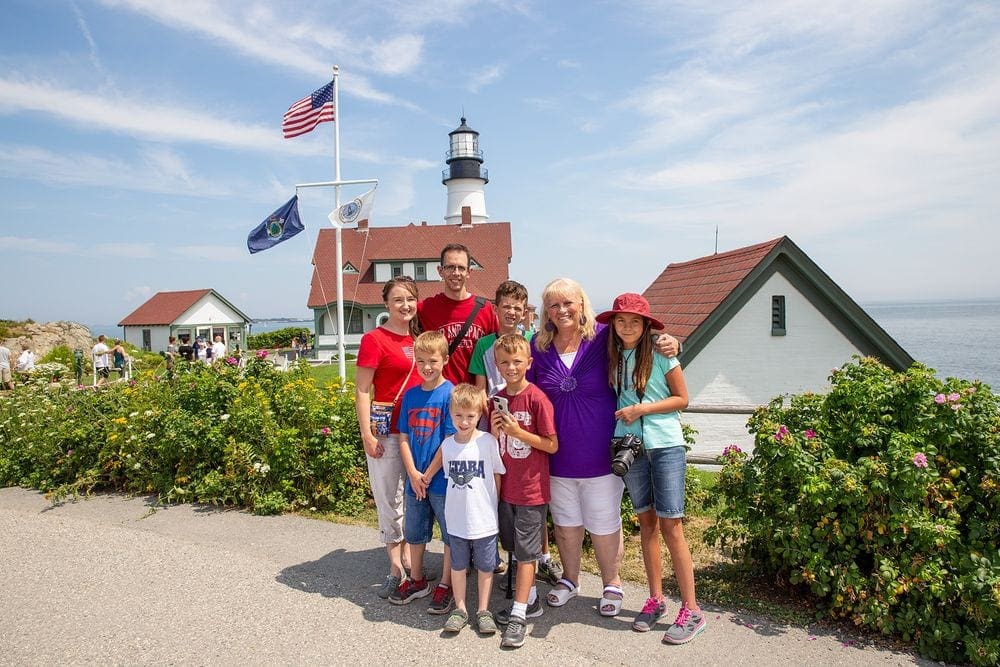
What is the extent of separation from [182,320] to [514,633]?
136 ft

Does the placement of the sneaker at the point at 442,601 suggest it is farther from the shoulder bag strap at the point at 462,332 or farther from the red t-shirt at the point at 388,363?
the shoulder bag strap at the point at 462,332

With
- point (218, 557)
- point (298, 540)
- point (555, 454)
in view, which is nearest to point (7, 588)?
point (218, 557)

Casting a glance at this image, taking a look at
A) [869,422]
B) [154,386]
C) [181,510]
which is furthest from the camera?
[154,386]

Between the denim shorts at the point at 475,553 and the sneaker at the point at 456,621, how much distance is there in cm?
22

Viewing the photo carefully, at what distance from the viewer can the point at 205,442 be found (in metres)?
6.32

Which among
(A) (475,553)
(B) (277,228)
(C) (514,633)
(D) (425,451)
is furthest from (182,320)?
(C) (514,633)

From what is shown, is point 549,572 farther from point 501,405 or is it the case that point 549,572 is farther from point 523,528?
point 501,405

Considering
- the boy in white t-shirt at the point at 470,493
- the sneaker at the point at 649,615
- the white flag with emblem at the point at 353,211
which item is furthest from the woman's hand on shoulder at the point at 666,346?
the white flag with emblem at the point at 353,211

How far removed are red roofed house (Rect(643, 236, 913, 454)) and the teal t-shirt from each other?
7.25 metres

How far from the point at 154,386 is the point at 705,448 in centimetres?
795

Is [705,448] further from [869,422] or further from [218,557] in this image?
[218,557]

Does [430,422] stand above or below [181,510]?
above

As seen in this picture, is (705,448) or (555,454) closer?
(555,454)

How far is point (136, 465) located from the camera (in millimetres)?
6457
